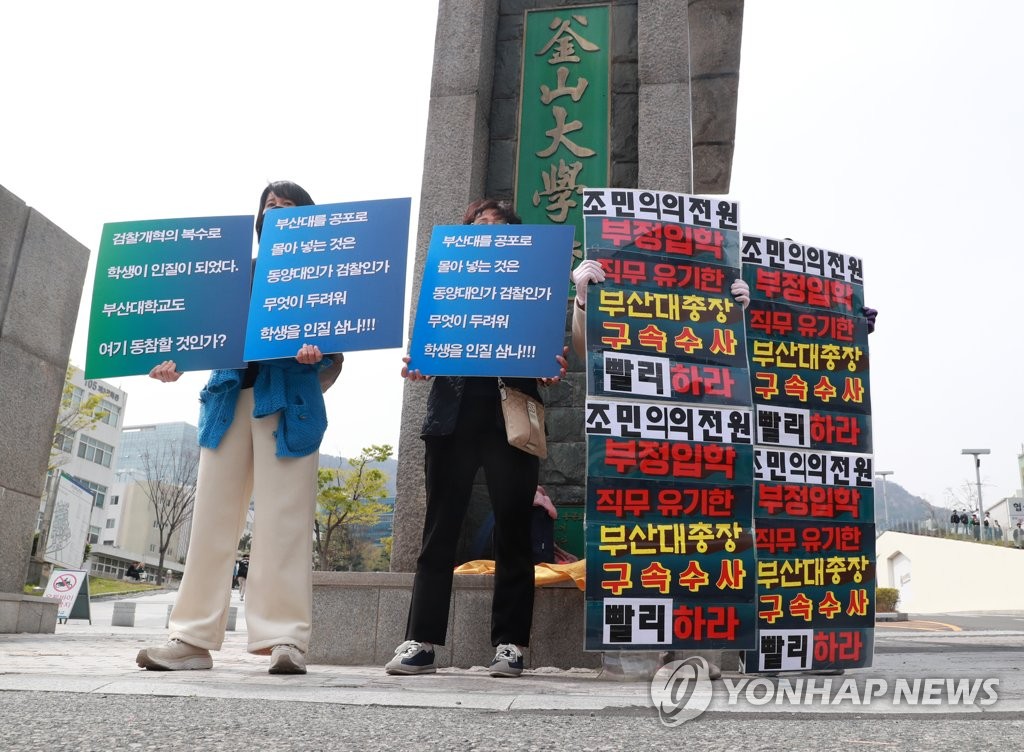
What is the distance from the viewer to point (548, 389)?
5.54 m

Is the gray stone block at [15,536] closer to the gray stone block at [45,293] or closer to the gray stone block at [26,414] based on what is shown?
the gray stone block at [26,414]

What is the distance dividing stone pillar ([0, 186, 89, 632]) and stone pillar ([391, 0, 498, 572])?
409 cm

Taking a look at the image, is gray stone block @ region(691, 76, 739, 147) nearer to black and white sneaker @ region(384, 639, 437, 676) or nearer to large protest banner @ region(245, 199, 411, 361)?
large protest banner @ region(245, 199, 411, 361)

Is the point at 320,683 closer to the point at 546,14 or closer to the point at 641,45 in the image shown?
the point at 641,45

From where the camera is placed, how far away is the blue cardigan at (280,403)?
3.52 meters

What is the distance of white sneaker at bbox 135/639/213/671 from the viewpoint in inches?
126

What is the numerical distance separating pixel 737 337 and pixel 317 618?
2.55 m

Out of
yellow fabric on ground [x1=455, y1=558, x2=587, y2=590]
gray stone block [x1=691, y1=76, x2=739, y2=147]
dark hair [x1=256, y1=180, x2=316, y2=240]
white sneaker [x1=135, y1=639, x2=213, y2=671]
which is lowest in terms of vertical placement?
white sneaker [x1=135, y1=639, x2=213, y2=671]

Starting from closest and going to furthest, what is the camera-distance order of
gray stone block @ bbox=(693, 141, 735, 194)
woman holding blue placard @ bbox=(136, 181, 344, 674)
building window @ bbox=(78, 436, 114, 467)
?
1. woman holding blue placard @ bbox=(136, 181, 344, 674)
2. gray stone block @ bbox=(693, 141, 735, 194)
3. building window @ bbox=(78, 436, 114, 467)

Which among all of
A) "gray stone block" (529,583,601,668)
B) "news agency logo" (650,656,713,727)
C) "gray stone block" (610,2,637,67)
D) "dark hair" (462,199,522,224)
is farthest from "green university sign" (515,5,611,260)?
"news agency logo" (650,656,713,727)

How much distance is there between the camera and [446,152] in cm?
573

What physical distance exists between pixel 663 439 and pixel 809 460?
0.83m

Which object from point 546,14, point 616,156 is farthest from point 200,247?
point 546,14

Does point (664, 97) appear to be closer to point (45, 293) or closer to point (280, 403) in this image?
point (280, 403)
